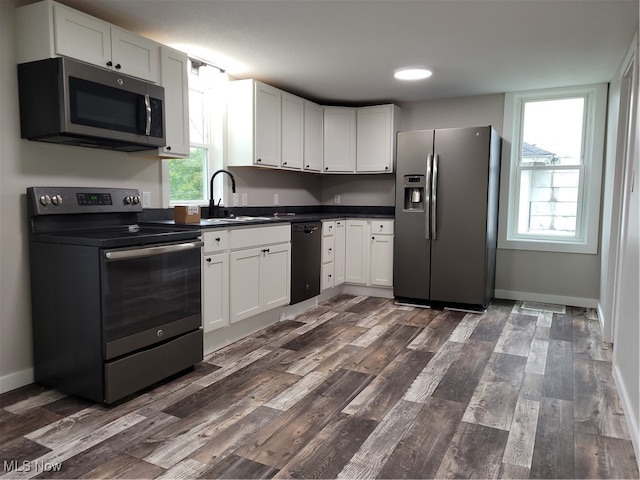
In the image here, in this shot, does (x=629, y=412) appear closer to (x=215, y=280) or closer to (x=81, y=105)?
(x=215, y=280)

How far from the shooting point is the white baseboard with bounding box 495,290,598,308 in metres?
4.57

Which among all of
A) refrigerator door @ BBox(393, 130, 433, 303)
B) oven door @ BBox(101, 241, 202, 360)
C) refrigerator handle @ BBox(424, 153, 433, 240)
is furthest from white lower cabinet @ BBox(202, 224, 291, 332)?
refrigerator handle @ BBox(424, 153, 433, 240)

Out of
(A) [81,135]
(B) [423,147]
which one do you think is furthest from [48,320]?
(B) [423,147]

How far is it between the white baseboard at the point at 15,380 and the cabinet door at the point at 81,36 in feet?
5.86

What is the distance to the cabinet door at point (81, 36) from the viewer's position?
7.86 ft

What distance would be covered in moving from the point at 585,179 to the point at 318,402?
3704mm

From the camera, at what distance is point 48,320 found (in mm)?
2475

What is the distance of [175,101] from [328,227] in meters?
2.05

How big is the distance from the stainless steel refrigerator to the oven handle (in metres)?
2.45

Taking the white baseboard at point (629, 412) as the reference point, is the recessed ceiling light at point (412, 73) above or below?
above

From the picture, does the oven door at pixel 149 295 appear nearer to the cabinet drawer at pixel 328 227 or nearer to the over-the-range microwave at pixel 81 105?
the over-the-range microwave at pixel 81 105

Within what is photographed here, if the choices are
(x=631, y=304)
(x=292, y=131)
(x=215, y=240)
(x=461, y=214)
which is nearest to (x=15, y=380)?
(x=215, y=240)

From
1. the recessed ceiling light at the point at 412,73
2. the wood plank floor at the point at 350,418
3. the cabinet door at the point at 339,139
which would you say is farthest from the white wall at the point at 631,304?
the cabinet door at the point at 339,139

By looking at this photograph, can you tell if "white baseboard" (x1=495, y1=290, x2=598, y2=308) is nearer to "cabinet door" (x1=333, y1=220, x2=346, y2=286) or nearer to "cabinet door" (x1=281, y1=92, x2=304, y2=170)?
"cabinet door" (x1=333, y1=220, x2=346, y2=286)
